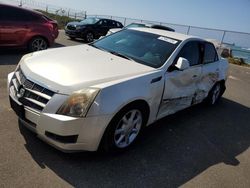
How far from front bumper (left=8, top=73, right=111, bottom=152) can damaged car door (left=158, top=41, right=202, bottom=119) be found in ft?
4.65

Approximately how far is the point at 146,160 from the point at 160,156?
28cm

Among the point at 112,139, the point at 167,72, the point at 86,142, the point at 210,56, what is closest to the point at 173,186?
the point at 112,139

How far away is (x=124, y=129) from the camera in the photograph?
3875 mm

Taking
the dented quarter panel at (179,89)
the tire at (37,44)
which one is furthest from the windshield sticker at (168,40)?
the tire at (37,44)

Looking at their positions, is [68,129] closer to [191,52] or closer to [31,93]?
[31,93]

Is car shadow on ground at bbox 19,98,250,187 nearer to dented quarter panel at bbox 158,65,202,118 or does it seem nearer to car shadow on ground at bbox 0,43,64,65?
dented quarter panel at bbox 158,65,202,118

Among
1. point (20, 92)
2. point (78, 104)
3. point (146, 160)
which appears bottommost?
point (146, 160)

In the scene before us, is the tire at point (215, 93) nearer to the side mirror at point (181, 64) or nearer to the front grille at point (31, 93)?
the side mirror at point (181, 64)

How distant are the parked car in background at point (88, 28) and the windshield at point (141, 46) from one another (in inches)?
433

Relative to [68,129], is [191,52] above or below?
above

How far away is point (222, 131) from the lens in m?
5.45

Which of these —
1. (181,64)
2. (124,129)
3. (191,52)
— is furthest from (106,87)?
(191,52)

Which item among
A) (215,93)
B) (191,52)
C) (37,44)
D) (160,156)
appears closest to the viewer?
(160,156)

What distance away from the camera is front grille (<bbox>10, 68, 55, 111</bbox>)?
3.33 m
